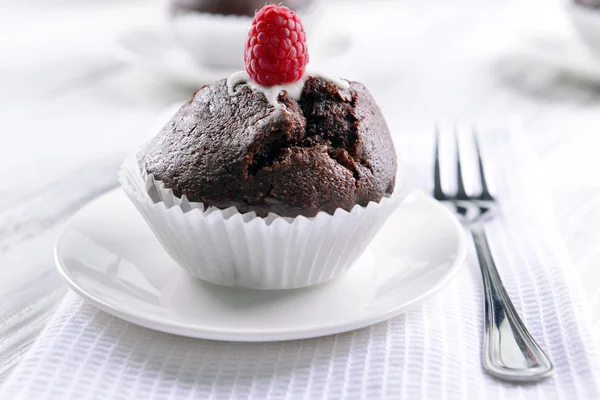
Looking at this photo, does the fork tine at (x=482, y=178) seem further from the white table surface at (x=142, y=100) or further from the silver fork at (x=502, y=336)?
the white table surface at (x=142, y=100)

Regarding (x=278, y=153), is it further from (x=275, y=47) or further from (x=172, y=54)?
(x=172, y=54)

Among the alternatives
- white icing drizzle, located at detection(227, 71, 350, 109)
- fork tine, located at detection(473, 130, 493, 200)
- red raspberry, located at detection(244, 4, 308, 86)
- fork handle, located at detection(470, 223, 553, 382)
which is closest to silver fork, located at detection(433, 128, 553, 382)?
fork handle, located at detection(470, 223, 553, 382)

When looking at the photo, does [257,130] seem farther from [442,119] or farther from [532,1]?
[532,1]

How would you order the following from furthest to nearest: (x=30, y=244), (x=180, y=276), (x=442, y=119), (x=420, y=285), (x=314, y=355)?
(x=442, y=119) → (x=30, y=244) → (x=180, y=276) → (x=420, y=285) → (x=314, y=355)

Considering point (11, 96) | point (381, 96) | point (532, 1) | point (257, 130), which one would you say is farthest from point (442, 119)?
point (532, 1)

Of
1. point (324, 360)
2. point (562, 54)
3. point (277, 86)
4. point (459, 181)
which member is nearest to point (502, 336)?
point (324, 360)

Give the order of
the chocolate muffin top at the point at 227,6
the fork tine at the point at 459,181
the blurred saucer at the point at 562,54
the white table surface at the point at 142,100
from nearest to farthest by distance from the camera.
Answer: the white table surface at the point at 142,100, the fork tine at the point at 459,181, the chocolate muffin top at the point at 227,6, the blurred saucer at the point at 562,54

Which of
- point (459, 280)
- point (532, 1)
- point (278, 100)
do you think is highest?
point (278, 100)

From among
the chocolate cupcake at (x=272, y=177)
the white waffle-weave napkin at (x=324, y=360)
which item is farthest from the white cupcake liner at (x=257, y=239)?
the white waffle-weave napkin at (x=324, y=360)
